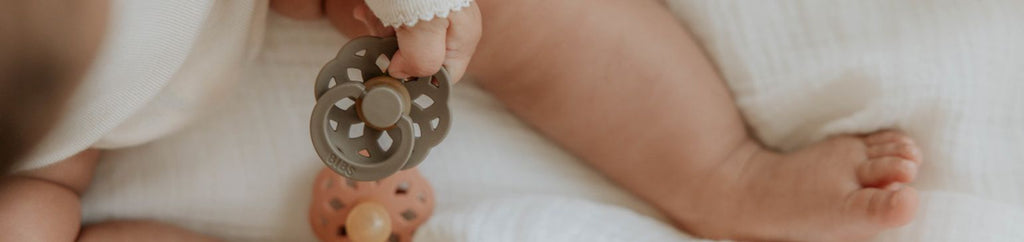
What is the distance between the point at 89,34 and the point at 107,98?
5 centimetres

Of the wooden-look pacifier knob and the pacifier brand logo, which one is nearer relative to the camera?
the pacifier brand logo

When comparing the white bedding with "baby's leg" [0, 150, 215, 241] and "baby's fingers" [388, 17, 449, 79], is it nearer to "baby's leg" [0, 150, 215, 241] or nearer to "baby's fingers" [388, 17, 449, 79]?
"baby's leg" [0, 150, 215, 241]

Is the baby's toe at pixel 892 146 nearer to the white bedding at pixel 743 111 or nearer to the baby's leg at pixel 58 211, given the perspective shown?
the white bedding at pixel 743 111

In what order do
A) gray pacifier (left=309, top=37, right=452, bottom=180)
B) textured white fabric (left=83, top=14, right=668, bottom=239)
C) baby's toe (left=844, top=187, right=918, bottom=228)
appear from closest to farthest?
gray pacifier (left=309, top=37, right=452, bottom=180) < baby's toe (left=844, top=187, right=918, bottom=228) < textured white fabric (left=83, top=14, right=668, bottom=239)

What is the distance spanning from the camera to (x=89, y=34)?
524 millimetres

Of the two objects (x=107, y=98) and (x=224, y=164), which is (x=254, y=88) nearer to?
(x=224, y=164)

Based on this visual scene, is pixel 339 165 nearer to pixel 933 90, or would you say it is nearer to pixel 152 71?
pixel 152 71

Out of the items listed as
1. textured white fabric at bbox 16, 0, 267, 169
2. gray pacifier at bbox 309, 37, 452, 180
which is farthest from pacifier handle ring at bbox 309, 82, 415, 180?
textured white fabric at bbox 16, 0, 267, 169

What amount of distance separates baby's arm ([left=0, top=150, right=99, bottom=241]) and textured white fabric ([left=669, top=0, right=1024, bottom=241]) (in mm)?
516

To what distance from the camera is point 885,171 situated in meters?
0.63

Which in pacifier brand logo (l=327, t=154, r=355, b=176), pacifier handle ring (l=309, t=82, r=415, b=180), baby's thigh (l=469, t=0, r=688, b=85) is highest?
pacifier handle ring (l=309, t=82, r=415, b=180)

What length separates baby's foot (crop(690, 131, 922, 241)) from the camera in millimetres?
620

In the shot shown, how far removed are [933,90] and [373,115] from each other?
1.38ft

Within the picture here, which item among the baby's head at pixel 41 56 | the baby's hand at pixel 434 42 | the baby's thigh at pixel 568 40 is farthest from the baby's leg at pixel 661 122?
the baby's head at pixel 41 56
